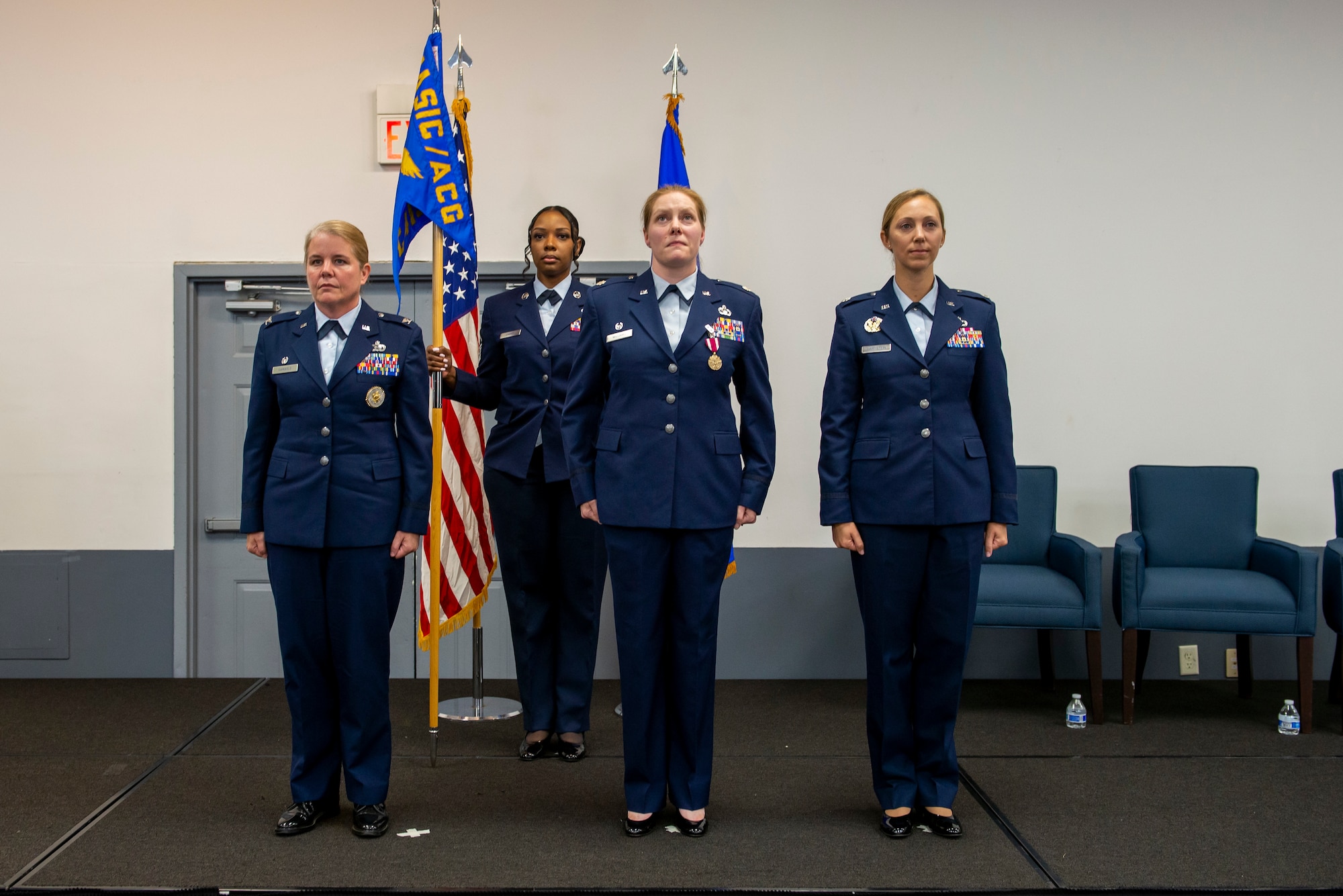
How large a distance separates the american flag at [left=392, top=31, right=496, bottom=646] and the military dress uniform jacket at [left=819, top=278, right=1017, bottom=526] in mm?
1363

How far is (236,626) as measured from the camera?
4328mm

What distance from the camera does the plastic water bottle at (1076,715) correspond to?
3.57 metres

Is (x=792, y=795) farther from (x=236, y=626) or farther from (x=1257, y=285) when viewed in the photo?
(x=1257, y=285)

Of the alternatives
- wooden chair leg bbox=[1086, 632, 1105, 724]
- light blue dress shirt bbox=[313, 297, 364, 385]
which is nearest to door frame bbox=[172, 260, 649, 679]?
light blue dress shirt bbox=[313, 297, 364, 385]

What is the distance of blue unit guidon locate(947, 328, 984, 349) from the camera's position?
2471 mm

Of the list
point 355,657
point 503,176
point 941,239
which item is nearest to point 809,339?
point 503,176

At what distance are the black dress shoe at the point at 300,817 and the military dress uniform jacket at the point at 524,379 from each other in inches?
43.8

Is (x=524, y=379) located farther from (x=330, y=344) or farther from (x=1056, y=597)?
(x=1056, y=597)

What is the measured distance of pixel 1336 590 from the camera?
367cm

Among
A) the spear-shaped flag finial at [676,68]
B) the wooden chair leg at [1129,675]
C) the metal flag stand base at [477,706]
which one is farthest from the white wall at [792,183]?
the metal flag stand base at [477,706]

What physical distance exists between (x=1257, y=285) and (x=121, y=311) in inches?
193

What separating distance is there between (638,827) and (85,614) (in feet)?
9.95

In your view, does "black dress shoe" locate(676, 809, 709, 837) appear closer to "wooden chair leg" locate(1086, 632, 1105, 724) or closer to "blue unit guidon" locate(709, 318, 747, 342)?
"blue unit guidon" locate(709, 318, 747, 342)

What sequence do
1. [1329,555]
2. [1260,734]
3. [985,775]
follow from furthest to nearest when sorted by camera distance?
[1329,555]
[1260,734]
[985,775]
